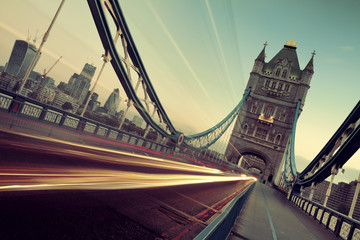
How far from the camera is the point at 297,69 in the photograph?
52.3 metres

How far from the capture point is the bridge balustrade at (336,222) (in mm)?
8680

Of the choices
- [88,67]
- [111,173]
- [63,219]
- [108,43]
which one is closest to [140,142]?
[108,43]

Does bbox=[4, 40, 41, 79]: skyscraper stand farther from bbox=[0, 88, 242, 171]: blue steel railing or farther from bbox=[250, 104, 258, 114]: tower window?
bbox=[0, 88, 242, 171]: blue steel railing

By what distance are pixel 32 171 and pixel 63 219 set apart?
1.33m

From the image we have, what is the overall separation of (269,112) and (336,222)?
40.9 metres

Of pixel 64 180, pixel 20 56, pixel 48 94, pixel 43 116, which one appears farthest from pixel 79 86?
pixel 64 180

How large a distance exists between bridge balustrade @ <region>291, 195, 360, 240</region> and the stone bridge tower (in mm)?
32570

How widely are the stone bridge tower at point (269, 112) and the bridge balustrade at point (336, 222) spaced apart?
107ft

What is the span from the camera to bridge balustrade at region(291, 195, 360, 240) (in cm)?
868

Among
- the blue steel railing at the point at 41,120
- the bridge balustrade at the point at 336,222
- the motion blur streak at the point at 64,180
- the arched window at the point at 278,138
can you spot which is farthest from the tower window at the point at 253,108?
the motion blur streak at the point at 64,180

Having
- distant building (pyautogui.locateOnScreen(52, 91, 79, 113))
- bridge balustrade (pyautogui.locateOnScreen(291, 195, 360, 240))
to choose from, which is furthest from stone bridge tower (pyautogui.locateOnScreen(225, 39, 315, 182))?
distant building (pyautogui.locateOnScreen(52, 91, 79, 113))

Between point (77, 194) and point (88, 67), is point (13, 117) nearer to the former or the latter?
point (77, 194)

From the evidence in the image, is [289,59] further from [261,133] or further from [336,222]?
[336,222]

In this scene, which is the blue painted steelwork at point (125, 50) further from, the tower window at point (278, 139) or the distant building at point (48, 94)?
the distant building at point (48, 94)
